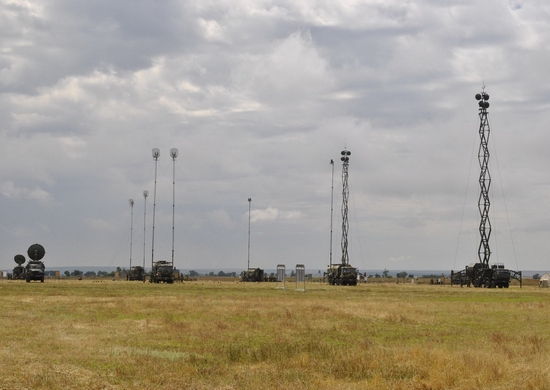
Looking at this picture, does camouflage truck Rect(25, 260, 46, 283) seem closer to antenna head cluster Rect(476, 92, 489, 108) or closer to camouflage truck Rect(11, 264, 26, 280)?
camouflage truck Rect(11, 264, 26, 280)

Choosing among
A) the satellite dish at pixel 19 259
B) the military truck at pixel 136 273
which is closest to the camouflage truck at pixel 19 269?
the satellite dish at pixel 19 259

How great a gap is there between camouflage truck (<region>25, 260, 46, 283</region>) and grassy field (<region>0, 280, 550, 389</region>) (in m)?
61.6

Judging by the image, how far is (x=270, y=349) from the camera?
20719 millimetres

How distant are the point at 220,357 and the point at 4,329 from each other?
1033cm

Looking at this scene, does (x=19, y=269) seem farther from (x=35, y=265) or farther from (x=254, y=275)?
(x=254, y=275)

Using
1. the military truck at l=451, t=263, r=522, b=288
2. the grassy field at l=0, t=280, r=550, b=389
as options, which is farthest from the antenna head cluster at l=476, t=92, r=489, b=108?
the grassy field at l=0, t=280, r=550, b=389

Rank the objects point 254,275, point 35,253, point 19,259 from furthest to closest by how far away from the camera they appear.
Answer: point 254,275 → point 19,259 → point 35,253

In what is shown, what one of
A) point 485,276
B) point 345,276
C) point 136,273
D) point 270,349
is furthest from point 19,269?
point 270,349

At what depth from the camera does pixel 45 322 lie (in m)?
29.2

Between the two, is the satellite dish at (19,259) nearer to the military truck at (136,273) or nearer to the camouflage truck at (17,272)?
the camouflage truck at (17,272)

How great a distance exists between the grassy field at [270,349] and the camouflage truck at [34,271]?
61608 mm

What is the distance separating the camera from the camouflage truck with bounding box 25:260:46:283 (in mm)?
95562

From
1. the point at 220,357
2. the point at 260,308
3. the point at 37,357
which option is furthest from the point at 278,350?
the point at 260,308

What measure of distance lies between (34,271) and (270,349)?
82.5 meters
